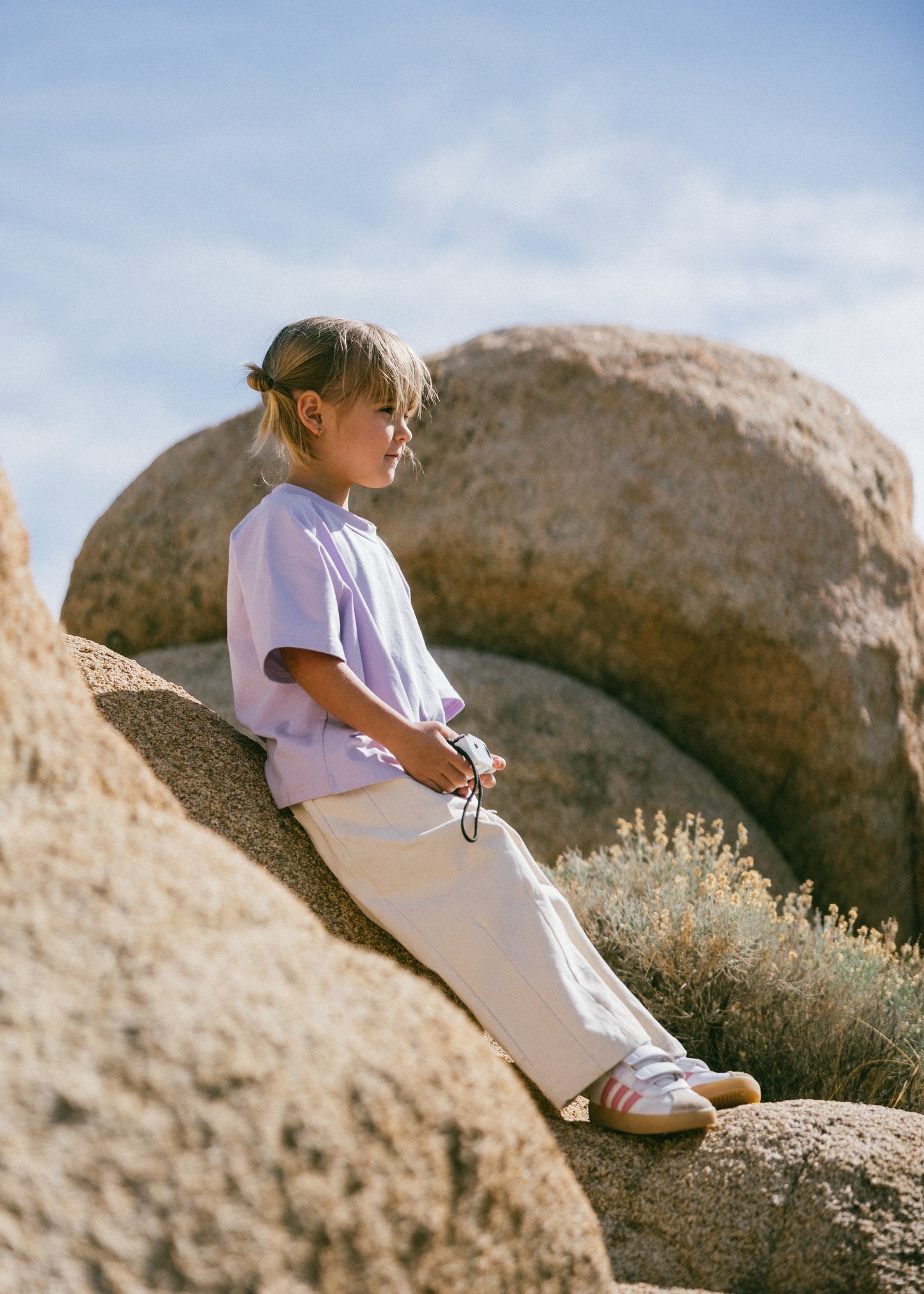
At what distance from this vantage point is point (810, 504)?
6082 millimetres

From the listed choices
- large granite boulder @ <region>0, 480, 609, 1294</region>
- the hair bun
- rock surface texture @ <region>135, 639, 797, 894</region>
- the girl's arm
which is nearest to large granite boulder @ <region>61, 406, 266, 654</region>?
rock surface texture @ <region>135, 639, 797, 894</region>

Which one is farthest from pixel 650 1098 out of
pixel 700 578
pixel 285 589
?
pixel 700 578

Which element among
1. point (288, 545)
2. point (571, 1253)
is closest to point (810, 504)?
point (288, 545)

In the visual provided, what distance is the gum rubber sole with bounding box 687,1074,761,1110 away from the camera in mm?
2408

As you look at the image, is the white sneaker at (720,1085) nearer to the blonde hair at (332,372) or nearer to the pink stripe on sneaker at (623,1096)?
the pink stripe on sneaker at (623,1096)

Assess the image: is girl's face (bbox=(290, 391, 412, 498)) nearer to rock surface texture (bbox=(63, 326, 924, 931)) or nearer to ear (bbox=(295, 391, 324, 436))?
ear (bbox=(295, 391, 324, 436))

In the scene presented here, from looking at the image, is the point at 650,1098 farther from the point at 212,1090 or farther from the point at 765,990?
the point at 765,990

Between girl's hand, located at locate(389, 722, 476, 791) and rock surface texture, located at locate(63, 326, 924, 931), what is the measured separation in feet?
11.7

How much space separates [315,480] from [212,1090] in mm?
1978

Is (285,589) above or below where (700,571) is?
below

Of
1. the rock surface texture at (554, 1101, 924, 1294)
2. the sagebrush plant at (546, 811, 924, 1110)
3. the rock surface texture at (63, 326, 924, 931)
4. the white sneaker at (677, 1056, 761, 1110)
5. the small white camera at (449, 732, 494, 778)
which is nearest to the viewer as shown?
the rock surface texture at (554, 1101, 924, 1294)

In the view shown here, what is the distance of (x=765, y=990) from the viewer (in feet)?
11.9

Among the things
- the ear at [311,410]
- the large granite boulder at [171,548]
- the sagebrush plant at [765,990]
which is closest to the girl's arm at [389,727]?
the ear at [311,410]

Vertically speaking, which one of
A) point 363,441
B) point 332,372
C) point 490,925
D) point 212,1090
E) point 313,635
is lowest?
point 490,925
